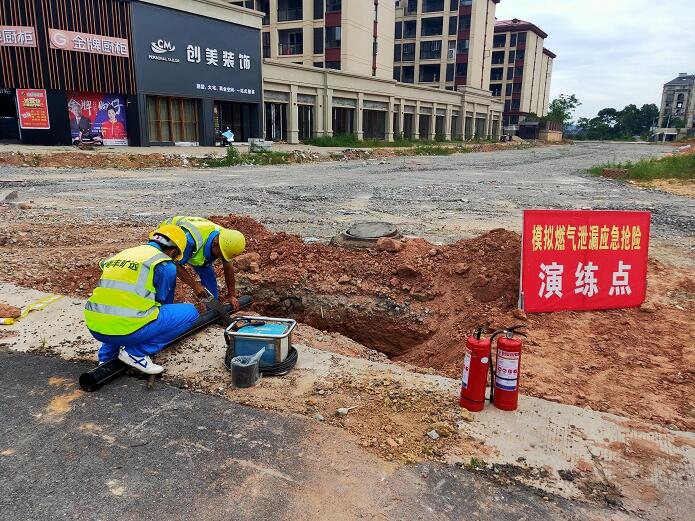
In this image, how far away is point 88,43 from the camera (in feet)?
80.0

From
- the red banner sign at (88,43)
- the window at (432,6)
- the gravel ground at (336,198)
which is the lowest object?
the gravel ground at (336,198)

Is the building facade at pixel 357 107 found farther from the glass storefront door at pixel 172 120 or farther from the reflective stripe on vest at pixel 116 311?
the reflective stripe on vest at pixel 116 311

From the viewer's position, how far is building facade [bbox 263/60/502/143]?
35.9m

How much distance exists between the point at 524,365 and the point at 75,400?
3361 millimetres

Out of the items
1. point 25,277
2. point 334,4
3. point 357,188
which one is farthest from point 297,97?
point 25,277

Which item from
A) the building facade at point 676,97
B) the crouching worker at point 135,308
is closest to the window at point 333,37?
the crouching worker at point 135,308

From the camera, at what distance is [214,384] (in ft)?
12.2

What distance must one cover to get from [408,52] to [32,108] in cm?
5142

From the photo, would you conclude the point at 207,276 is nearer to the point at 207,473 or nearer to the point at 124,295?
the point at 124,295

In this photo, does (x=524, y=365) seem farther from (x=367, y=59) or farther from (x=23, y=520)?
(x=367, y=59)

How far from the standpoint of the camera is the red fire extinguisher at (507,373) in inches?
129

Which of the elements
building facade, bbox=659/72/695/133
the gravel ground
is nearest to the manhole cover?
the gravel ground

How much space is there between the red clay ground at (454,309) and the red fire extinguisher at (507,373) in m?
0.43

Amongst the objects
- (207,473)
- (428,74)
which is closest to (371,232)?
(207,473)
